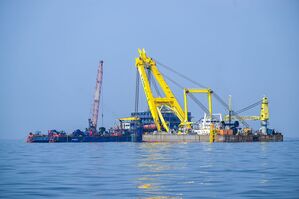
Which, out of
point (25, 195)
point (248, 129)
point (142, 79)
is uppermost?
point (142, 79)

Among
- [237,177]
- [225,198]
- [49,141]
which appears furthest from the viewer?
[49,141]

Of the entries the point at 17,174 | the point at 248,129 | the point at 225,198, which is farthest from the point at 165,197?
the point at 248,129

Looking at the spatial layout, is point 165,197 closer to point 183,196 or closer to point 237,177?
point 183,196

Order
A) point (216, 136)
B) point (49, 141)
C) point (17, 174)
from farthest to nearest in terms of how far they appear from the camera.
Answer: point (49, 141) < point (216, 136) < point (17, 174)

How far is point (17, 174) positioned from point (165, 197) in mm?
18074

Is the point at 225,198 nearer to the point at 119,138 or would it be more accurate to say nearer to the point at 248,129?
the point at 248,129

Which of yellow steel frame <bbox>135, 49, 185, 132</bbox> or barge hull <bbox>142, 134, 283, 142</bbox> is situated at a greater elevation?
yellow steel frame <bbox>135, 49, 185, 132</bbox>

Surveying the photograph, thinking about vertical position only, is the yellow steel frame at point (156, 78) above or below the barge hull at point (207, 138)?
above

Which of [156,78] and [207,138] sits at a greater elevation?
[156,78]

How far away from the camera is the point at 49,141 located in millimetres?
195375

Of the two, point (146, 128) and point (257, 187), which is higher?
point (146, 128)

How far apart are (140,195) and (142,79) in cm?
12513

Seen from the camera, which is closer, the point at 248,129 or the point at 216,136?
the point at 216,136

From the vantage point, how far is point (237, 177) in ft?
132
